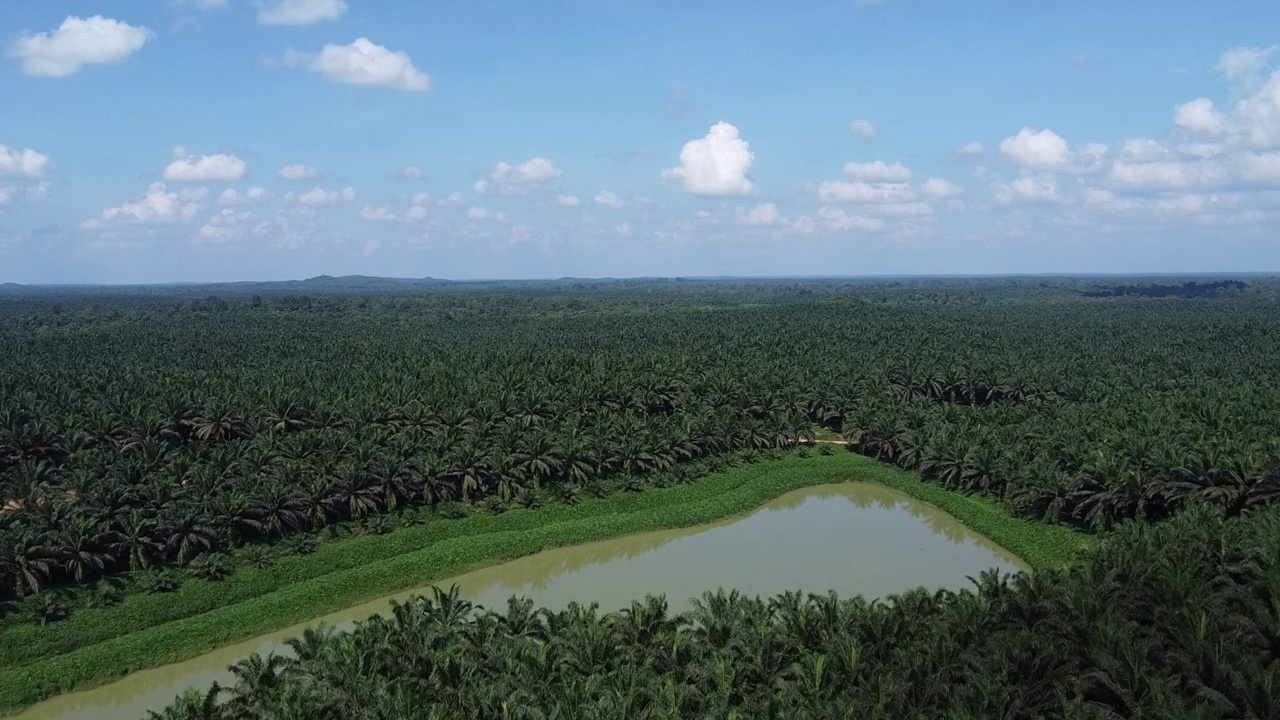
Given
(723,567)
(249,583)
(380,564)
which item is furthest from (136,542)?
(723,567)

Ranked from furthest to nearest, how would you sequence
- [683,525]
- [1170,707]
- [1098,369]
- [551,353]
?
[551,353]
[1098,369]
[683,525]
[1170,707]

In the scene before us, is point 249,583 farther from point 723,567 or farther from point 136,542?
point 723,567

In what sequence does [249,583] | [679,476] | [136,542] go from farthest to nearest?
[679,476]
[249,583]
[136,542]

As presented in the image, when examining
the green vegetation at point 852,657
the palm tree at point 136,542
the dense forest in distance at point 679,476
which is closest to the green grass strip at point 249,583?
the dense forest in distance at point 679,476

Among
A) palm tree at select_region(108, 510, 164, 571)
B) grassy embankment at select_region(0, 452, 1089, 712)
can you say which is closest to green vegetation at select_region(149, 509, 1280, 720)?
grassy embankment at select_region(0, 452, 1089, 712)

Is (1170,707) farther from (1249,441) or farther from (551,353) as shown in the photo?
(551,353)

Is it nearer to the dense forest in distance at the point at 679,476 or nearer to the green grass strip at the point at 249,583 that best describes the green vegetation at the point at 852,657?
the dense forest in distance at the point at 679,476

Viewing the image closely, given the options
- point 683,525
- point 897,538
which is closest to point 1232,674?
point 897,538
